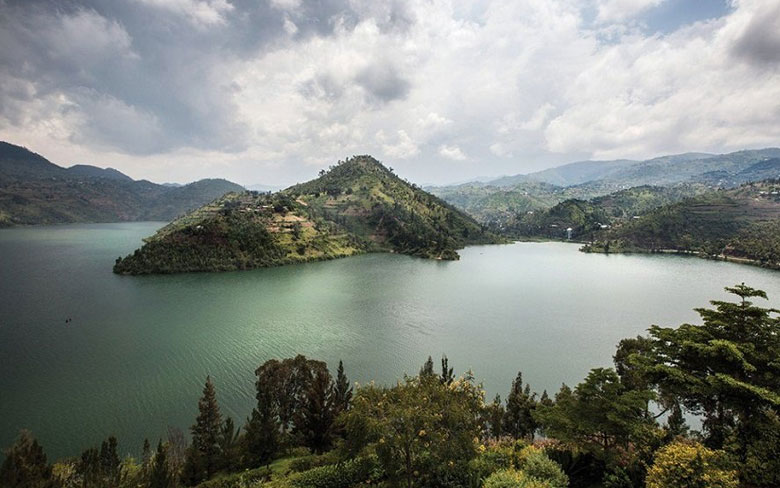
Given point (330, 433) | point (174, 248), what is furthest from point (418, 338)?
point (174, 248)

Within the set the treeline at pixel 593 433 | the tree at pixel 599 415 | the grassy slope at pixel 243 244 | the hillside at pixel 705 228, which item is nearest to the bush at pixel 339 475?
the treeline at pixel 593 433

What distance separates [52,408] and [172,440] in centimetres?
1615

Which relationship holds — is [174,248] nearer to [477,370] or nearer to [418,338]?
[418,338]

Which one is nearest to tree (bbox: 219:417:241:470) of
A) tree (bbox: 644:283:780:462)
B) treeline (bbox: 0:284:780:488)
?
treeline (bbox: 0:284:780:488)

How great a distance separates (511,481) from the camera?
1379 cm

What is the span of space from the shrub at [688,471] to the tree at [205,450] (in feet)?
76.9

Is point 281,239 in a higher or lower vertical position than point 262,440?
higher

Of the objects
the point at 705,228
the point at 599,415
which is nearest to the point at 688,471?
the point at 599,415

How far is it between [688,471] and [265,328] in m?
54.2

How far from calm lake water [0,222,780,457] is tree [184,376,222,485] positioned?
8232 mm

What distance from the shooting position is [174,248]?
108875mm

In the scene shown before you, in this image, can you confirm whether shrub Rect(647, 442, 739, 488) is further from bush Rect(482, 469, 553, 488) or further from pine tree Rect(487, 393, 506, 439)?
pine tree Rect(487, 393, 506, 439)

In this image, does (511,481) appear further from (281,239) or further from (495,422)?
(281,239)

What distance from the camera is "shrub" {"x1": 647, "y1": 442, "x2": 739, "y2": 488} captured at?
11633 millimetres
